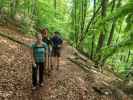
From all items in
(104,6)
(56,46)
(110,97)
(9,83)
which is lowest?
(110,97)

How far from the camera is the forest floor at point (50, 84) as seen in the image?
420 inches

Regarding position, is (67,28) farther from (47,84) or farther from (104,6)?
(47,84)

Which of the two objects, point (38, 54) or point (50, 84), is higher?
point (38, 54)

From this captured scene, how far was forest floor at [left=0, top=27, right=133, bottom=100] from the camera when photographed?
10.7m

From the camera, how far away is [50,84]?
12.1 metres

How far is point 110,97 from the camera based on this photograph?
12.4m

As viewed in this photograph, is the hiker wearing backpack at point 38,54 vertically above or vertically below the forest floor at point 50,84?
above

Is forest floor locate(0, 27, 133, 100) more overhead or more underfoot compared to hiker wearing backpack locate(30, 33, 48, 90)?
more underfoot

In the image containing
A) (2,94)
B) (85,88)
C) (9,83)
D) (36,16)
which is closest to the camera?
(2,94)

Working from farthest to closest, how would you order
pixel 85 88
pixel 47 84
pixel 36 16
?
pixel 36 16, pixel 85 88, pixel 47 84

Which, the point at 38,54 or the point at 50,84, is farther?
the point at 50,84

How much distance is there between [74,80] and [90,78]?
1618 millimetres

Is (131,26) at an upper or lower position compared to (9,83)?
upper

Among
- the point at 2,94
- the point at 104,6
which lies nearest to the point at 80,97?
the point at 2,94
